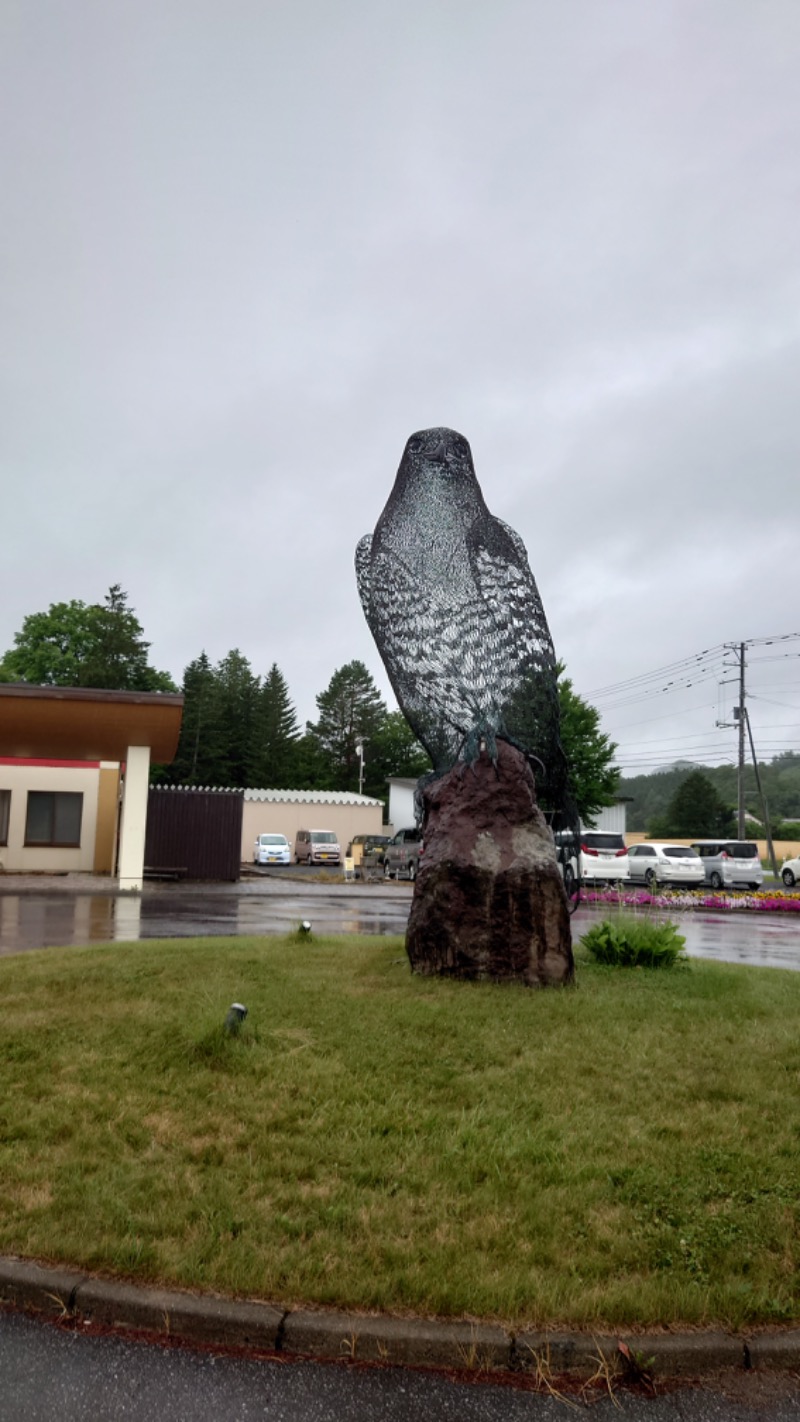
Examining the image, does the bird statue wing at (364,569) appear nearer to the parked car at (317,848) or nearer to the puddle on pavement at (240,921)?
the puddle on pavement at (240,921)

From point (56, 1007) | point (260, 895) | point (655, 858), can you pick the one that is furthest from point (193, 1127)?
point (655, 858)

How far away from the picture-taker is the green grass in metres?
3.26

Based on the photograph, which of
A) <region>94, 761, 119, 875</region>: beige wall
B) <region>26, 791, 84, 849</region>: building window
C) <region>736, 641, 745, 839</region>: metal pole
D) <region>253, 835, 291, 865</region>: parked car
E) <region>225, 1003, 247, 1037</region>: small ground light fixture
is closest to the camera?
<region>225, 1003, 247, 1037</region>: small ground light fixture

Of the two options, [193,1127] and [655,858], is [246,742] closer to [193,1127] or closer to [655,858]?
[655,858]

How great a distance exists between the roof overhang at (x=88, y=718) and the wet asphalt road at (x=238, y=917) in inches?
131

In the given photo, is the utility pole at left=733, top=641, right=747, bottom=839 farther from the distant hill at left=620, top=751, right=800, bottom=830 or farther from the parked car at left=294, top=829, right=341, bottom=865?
the distant hill at left=620, top=751, right=800, bottom=830

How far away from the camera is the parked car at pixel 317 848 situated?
3894 centimetres

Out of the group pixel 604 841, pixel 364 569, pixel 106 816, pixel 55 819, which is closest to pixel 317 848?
pixel 106 816

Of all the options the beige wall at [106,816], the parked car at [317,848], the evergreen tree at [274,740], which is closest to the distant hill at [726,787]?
the evergreen tree at [274,740]

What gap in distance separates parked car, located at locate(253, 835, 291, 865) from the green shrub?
96.8 feet

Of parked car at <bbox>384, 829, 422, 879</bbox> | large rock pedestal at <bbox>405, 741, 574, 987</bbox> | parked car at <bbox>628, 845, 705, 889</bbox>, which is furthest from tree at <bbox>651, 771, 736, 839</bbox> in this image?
large rock pedestal at <bbox>405, 741, 574, 987</bbox>

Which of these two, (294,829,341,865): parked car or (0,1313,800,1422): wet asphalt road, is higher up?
(294,829,341,865): parked car

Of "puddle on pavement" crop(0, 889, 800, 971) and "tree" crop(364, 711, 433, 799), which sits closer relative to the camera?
"puddle on pavement" crop(0, 889, 800, 971)

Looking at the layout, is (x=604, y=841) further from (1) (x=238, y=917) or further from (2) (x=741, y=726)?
(2) (x=741, y=726)
